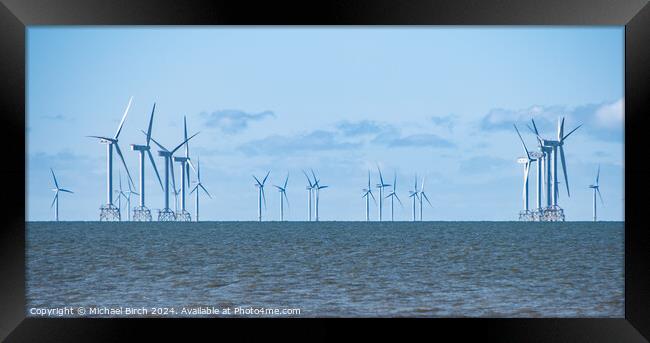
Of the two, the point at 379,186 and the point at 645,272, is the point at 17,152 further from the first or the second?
the point at 379,186

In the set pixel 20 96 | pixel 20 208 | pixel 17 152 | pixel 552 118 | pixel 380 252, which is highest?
pixel 552 118

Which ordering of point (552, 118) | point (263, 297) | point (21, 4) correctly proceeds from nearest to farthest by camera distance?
point (21, 4)
point (263, 297)
point (552, 118)

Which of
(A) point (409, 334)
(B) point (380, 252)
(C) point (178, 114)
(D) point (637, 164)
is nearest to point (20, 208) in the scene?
(A) point (409, 334)

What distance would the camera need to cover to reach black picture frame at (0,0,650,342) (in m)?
7.05

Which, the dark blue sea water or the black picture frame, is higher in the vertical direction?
the black picture frame

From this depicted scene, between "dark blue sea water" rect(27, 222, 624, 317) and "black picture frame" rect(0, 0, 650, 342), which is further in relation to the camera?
"dark blue sea water" rect(27, 222, 624, 317)

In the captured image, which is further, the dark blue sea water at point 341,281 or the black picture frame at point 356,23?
the dark blue sea water at point 341,281

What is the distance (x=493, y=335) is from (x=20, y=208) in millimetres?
4287

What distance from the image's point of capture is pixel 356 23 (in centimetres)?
709

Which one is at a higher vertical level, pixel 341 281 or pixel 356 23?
pixel 356 23

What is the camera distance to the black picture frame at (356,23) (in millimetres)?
7047

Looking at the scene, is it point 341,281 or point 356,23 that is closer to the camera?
point 356,23

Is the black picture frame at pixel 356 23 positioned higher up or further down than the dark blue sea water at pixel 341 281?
higher up

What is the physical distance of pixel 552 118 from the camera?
79500mm
